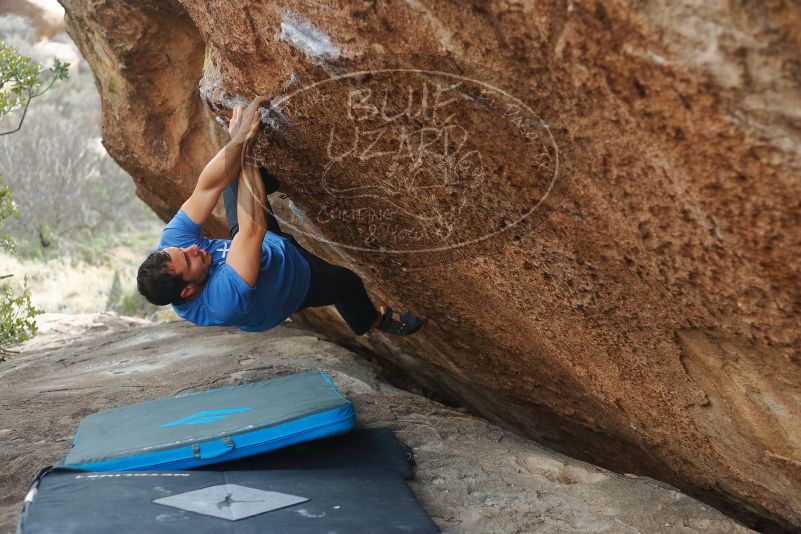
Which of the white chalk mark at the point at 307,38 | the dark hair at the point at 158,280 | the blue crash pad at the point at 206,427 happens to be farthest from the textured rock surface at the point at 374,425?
the white chalk mark at the point at 307,38

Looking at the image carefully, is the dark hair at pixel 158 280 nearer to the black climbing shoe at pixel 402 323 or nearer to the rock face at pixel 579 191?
the rock face at pixel 579 191

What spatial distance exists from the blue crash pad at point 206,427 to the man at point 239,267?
370mm

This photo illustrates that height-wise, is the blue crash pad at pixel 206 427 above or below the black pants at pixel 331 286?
below

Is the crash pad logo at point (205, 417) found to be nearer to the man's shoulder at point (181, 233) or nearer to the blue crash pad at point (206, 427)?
the blue crash pad at point (206, 427)

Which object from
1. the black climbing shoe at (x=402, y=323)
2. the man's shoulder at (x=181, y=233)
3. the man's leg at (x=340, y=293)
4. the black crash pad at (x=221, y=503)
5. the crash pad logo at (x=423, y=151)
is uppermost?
the crash pad logo at (x=423, y=151)

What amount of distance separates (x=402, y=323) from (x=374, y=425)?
50 cm

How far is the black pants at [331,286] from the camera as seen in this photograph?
348 cm

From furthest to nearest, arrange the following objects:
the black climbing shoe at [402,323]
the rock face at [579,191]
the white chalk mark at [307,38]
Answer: the black climbing shoe at [402,323], the white chalk mark at [307,38], the rock face at [579,191]

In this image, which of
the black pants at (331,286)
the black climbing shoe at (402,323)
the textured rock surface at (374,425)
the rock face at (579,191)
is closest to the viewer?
the rock face at (579,191)

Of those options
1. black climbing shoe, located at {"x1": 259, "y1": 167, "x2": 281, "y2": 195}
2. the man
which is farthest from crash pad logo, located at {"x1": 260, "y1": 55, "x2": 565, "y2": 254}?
the man

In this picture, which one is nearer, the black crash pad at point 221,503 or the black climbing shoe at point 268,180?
the black crash pad at point 221,503

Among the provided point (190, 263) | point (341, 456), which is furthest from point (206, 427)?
point (190, 263)

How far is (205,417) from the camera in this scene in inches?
131

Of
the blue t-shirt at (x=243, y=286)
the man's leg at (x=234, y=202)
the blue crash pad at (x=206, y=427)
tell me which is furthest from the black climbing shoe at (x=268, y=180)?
the blue crash pad at (x=206, y=427)
